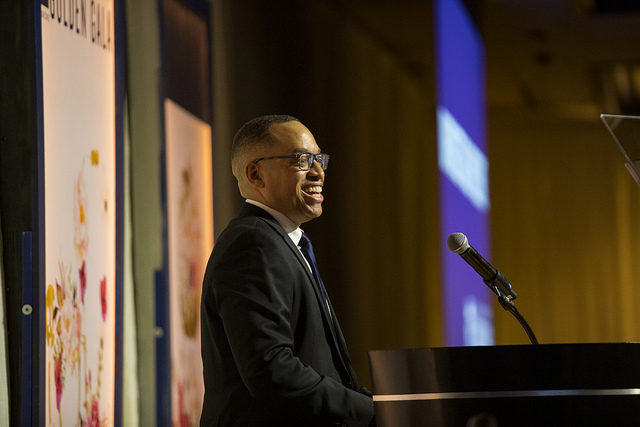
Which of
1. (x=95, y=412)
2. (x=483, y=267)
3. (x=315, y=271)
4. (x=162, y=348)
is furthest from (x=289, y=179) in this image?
(x=162, y=348)

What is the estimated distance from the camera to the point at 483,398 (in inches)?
60.7

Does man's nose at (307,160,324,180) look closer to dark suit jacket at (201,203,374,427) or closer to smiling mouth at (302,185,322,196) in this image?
smiling mouth at (302,185,322,196)

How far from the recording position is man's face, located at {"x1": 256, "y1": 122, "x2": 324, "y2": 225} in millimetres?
2191

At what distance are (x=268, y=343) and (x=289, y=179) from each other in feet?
1.78

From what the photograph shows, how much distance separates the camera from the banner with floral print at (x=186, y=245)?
348 cm

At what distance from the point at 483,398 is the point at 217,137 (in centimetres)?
280

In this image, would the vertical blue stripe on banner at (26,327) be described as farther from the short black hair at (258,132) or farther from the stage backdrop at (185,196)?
the stage backdrop at (185,196)

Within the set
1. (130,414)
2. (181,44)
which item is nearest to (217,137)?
(181,44)

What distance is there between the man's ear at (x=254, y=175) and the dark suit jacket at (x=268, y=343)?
0.16 meters

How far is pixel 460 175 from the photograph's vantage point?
5.86 m

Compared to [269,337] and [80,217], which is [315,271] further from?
[80,217]

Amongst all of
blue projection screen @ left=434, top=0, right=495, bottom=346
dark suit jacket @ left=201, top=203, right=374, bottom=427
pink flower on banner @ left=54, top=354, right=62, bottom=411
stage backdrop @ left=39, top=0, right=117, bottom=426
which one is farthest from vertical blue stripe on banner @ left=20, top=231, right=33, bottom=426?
blue projection screen @ left=434, top=0, right=495, bottom=346

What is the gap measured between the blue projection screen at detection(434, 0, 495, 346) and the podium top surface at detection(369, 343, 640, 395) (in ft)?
12.8

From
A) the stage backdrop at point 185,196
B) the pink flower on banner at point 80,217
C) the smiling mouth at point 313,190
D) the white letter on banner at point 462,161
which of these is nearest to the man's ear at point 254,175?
the smiling mouth at point 313,190
